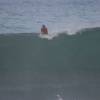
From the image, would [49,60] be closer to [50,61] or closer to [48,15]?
[50,61]

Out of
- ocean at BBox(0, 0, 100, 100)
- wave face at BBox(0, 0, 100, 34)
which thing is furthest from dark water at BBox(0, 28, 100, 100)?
wave face at BBox(0, 0, 100, 34)

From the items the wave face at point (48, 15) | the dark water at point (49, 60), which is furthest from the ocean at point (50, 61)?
the wave face at point (48, 15)

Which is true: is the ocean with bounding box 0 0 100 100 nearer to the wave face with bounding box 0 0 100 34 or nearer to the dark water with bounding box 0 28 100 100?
the dark water with bounding box 0 28 100 100

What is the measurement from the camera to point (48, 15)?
1781 inches

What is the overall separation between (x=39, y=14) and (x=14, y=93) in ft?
111

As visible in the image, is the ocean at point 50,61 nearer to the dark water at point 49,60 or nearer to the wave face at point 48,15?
the dark water at point 49,60

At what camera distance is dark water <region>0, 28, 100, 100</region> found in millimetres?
14078

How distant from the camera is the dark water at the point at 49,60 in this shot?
554 inches

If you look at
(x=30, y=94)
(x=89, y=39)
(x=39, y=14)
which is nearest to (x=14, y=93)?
(x=30, y=94)

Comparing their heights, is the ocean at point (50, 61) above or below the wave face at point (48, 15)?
below

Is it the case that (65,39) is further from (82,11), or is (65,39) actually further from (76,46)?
(82,11)

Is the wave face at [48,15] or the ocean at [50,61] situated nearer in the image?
the ocean at [50,61]

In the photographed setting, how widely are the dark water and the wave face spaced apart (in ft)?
58.1

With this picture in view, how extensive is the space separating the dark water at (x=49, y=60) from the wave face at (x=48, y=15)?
1771cm
